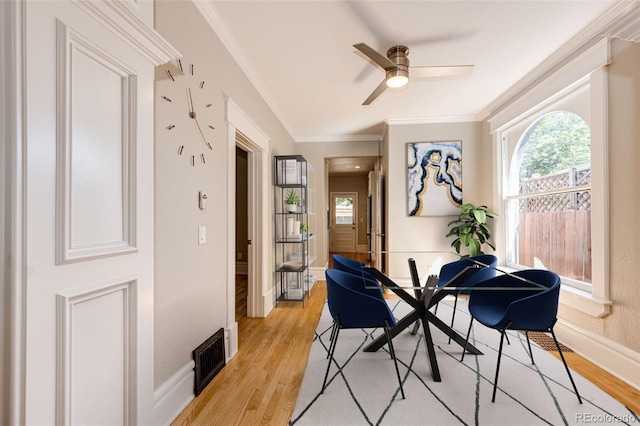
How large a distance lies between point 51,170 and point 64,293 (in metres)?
0.39

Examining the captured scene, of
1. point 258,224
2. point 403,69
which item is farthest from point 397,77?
point 258,224

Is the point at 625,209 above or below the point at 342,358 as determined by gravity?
above

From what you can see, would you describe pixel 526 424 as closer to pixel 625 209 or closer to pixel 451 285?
pixel 451 285

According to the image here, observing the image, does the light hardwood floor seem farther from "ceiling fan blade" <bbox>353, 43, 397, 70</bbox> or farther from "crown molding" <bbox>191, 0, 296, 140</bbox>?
"crown molding" <bbox>191, 0, 296, 140</bbox>

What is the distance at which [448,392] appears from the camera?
1.76m

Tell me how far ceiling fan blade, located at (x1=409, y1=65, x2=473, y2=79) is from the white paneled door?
5.88 feet

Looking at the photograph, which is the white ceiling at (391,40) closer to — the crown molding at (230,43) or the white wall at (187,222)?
the crown molding at (230,43)

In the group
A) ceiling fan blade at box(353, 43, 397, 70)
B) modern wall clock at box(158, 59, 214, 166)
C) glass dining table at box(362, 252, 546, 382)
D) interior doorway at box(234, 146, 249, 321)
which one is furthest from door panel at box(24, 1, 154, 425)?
interior doorway at box(234, 146, 249, 321)

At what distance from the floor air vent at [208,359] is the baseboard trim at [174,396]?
0.04 m

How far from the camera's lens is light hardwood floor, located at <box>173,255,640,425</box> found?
5.19ft

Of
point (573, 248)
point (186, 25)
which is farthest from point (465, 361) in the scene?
point (186, 25)

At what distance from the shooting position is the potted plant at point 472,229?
350cm
